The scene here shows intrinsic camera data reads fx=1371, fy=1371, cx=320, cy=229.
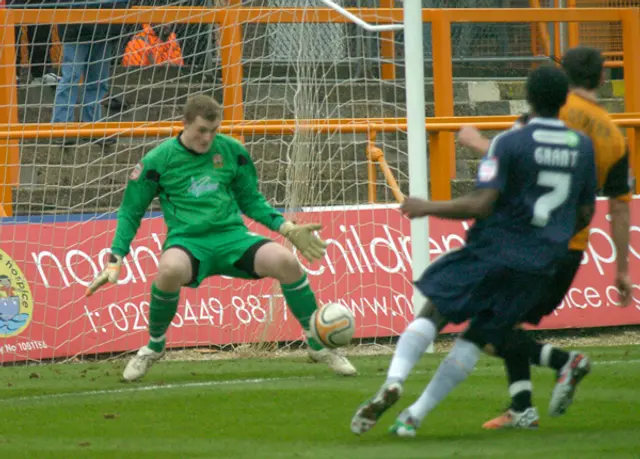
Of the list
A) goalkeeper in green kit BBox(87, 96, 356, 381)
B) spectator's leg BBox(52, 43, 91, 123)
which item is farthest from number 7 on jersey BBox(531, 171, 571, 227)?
spectator's leg BBox(52, 43, 91, 123)

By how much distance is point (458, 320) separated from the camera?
5746 millimetres

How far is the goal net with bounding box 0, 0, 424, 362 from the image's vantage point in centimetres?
1018

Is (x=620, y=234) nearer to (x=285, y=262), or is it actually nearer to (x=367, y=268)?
(x=285, y=262)

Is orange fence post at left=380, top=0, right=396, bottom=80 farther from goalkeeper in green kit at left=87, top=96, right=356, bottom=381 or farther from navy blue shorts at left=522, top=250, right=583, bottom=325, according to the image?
navy blue shorts at left=522, top=250, right=583, bottom=325

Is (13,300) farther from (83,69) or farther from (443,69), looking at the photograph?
(443,69)

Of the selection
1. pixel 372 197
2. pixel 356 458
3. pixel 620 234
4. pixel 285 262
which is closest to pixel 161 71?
pixel 372 197

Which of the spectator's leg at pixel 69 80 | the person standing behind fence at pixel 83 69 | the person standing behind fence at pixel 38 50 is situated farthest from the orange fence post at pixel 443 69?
the person standing behind fence at pixel 38 50

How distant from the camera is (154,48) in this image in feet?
40.0

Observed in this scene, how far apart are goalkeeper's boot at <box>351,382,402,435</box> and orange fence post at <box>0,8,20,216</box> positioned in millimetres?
5642

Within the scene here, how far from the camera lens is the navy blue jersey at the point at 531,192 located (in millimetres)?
5629

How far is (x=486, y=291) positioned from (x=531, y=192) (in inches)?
17.7

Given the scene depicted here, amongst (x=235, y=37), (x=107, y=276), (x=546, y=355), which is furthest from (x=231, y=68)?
(x=546, y=355)

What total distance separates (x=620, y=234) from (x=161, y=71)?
23.6ft

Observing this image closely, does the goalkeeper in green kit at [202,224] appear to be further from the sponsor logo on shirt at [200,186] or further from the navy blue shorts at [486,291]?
the navy blue shorts at [486,291]
